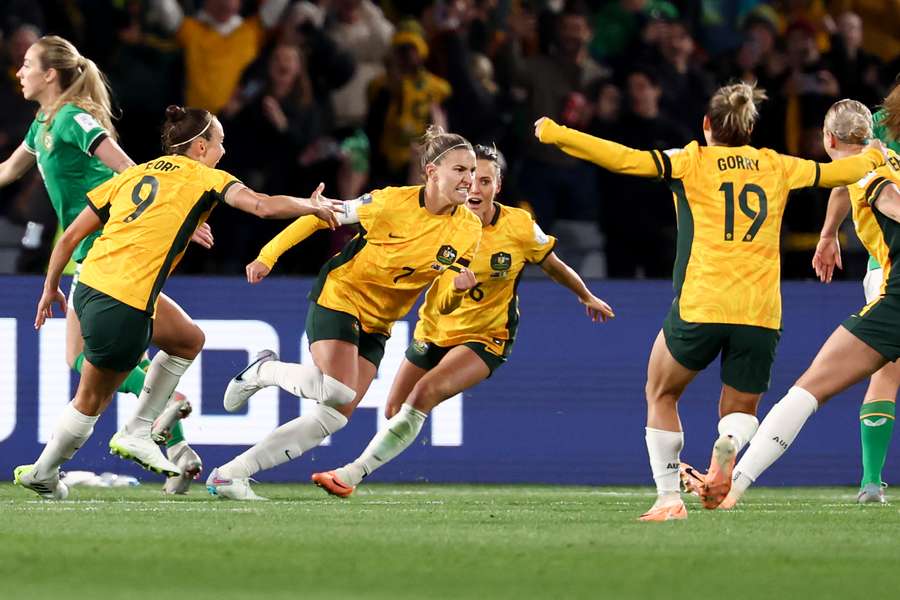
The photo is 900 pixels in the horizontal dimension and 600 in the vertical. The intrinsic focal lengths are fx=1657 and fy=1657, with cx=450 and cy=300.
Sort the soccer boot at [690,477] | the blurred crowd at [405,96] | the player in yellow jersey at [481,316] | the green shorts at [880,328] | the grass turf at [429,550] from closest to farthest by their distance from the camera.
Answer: the grass turf at [429,550]
the soccer boot at [690,477]
the green shorts at [880,328]
the player in yellow jersey at [481,316]
the blurred crowd at [405,96]

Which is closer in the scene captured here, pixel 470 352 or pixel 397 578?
pixel 397 578

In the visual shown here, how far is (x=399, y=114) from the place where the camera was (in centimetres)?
1206

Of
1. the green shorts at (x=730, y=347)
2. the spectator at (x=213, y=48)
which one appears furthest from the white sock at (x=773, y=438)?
the spectator at (x=213, y=48)

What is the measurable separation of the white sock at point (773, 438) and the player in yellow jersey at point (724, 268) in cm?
32

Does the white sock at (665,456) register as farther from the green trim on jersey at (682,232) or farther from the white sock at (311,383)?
the white sock at (311,383)

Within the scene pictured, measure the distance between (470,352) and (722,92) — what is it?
237 cm

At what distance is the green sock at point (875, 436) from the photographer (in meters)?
8.65

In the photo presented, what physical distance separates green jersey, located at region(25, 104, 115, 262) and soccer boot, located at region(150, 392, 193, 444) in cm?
87

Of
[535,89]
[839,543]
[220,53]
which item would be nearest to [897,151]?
[839,543]

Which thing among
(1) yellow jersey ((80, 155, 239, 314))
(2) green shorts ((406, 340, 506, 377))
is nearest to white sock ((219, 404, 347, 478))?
(1) yellow jersey ((80, 155, 239, 314))

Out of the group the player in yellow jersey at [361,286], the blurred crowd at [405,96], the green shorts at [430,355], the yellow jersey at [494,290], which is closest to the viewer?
the player in yellow jersey at [361,286]

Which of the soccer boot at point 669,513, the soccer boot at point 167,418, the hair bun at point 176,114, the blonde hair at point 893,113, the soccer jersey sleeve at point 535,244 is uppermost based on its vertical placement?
the blonde hair at point 893,113

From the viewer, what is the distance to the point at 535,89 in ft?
41.2

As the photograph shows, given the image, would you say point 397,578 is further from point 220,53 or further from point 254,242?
point 220,53
